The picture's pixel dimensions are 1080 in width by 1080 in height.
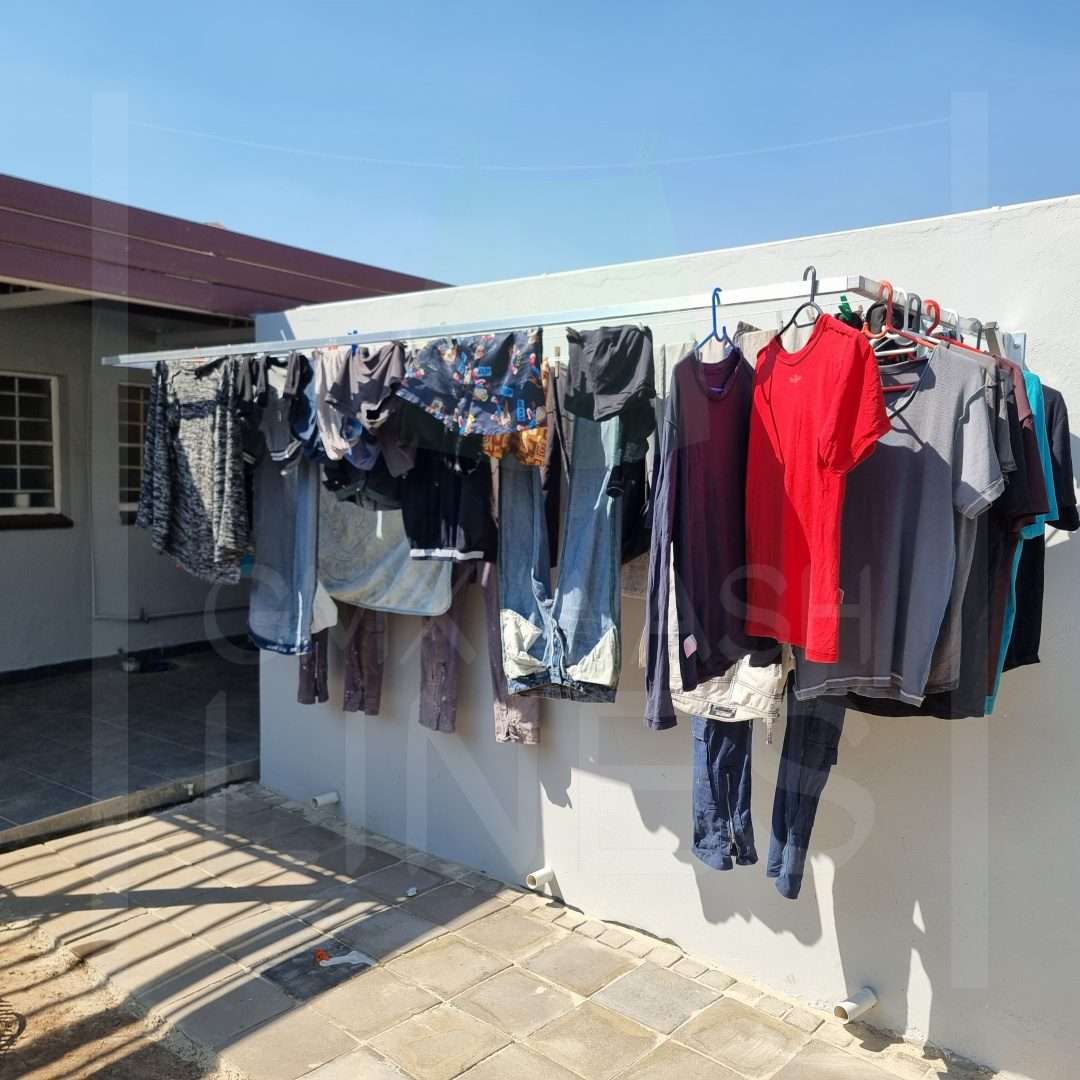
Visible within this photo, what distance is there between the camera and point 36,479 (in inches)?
276

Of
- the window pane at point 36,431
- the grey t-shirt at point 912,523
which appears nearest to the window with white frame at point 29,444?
the window pane at point 36,431

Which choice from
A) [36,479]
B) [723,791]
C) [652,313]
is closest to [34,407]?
[36,479]

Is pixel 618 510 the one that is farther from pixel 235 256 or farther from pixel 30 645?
pixel 30 645

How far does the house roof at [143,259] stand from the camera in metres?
4.16

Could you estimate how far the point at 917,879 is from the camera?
9.62ft

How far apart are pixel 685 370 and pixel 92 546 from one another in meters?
6.19

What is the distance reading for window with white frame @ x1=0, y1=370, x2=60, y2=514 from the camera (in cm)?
677

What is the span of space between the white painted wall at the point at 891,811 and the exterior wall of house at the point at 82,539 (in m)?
4.17

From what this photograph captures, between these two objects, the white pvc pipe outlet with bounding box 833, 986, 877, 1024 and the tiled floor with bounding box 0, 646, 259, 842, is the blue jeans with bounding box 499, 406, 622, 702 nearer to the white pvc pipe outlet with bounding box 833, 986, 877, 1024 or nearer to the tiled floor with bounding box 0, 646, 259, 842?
the white pvc pipe outlet with bounding box 833, 986, 877, 1024

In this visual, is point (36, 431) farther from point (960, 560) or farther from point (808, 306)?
point (960, 560)

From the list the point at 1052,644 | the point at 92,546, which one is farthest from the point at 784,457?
the point at 92,546

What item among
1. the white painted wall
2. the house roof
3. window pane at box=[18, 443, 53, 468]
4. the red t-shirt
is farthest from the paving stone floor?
window pane at box=[18, 443, 53, 468]

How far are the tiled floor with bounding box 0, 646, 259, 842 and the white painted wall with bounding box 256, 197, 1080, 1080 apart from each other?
215cm

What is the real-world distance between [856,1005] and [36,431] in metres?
6.73
